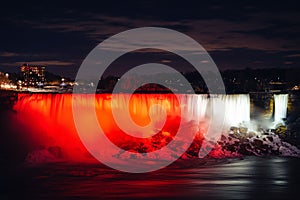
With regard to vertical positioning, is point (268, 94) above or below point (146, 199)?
above

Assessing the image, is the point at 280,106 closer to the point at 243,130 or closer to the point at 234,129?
the point at 243,130

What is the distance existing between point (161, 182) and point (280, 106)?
2875 centimetres

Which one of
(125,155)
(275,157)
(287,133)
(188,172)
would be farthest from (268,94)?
(188,172)

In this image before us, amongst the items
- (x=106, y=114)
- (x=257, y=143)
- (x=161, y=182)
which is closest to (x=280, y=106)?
→ (x=257, y=143)

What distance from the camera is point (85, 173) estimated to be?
28.4 metres

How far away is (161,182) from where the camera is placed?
25750mm

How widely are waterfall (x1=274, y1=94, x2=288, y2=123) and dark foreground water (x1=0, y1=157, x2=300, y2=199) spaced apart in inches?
721

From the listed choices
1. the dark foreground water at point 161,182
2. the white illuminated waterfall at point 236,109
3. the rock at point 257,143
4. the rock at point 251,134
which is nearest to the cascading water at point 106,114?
the white illuminated waterfall at point 236,109

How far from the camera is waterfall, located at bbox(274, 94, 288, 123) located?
167 feet

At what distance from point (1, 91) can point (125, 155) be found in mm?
11314

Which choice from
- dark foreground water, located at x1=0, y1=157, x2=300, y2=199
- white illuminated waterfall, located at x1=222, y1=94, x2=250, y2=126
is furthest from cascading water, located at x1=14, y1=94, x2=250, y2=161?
dark foreground water, located at x1=0, y1=157, x2=300, y2=199

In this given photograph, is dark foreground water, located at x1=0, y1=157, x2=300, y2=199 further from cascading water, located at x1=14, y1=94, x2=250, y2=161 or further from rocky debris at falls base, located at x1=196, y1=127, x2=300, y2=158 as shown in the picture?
cascading water, located at x1=14, y1=94, x2=250, y2=161

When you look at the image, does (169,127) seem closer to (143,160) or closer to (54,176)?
(143,160)

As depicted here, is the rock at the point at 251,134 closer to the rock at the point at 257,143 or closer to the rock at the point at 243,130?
the rock at the point at 243,130
